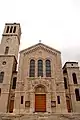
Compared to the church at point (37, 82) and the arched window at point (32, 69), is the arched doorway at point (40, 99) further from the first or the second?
the arched window at point (32, 69)

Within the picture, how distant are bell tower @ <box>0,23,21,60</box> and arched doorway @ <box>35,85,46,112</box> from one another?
354 inches

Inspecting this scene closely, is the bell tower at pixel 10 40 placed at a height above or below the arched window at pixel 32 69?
above

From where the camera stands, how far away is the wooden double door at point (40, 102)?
24031 mm

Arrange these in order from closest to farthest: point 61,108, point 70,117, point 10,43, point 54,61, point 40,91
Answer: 1. point 70,117
2. point 61,108
3. point 40,91
4. point 54,61
5. point 10,43

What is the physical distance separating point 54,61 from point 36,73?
4.45m

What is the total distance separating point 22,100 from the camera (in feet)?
80.2

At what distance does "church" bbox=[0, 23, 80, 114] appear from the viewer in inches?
949

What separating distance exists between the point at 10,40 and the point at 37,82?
12.0 metres

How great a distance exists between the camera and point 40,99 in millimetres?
24859

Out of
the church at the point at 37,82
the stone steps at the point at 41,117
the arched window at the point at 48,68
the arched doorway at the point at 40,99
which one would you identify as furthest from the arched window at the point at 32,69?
the stone steps at the point at 41,117

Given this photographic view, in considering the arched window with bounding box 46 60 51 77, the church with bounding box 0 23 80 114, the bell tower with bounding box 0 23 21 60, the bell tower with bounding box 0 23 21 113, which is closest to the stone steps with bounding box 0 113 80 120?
the church with bounding box 0 23 80 114

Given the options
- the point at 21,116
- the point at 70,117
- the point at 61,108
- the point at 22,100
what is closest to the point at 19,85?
the point at 22,100

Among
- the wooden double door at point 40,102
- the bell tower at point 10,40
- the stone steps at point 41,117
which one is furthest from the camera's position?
the bell tower at point 10,40

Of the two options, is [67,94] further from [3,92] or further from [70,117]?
[3,92]
